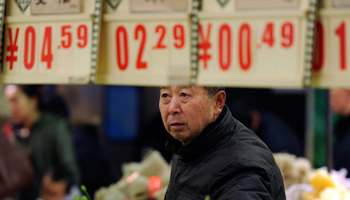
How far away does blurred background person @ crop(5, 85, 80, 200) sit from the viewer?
13.4 ft

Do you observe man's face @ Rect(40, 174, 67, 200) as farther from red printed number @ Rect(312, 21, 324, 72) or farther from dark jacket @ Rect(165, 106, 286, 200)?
red printed number @ Rect(312, 21, 324, 72)

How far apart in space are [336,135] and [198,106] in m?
2.11

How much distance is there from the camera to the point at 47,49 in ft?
5.15

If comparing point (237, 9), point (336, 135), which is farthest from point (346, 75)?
point (336, 135)

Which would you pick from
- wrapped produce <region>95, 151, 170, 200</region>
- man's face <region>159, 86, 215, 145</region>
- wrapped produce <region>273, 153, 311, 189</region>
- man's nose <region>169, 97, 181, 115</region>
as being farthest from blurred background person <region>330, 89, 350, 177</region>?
man's nose <region>169, 97, 181, 115</region>

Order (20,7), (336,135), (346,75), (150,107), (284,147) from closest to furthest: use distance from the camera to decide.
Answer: (346,75), (20,7), (336,135), (284,147), (150,107)

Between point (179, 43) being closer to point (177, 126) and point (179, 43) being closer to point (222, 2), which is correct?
point (222, 2)

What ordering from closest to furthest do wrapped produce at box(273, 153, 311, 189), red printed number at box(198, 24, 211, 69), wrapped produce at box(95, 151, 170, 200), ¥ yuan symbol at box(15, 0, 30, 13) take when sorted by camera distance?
red printed number at box(198, 24, 211, 69)
¥ yuan symbol at box(15, 0, 30, 13)
wrapped produce at box(273, 153, 311, 189)
wrapped produce at box(95, 151, 170, 200)

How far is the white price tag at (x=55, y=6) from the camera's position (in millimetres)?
1503

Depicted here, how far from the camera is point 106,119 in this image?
5.33 meters

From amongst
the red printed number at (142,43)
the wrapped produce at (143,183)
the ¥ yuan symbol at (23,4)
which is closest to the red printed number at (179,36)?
the red printed number at (142,43)

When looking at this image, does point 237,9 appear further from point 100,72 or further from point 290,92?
point 290,92

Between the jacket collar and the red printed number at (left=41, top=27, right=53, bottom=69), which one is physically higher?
the red printed number at (left=41, top=27, right=53, bottom=69)

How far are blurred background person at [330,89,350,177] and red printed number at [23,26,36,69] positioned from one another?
7.72ft
